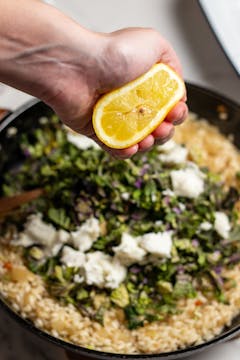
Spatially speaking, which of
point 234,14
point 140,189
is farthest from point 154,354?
point 234,14

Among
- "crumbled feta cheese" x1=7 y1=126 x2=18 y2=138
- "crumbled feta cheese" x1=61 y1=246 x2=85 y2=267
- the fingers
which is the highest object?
the fingers

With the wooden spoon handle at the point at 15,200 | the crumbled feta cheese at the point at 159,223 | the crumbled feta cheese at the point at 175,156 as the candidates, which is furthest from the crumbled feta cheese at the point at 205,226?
the wooden spoon handle at the point at 15,200

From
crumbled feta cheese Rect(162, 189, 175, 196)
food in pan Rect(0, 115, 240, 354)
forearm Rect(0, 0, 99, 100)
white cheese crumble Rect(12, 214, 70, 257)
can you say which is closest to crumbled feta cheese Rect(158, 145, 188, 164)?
food in pan Rect(0, 115, 240, 354)

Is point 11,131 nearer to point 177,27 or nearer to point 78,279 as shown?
point 78,279

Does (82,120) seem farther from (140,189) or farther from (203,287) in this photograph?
(203,287)

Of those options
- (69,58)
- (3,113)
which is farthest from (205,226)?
(3,113)

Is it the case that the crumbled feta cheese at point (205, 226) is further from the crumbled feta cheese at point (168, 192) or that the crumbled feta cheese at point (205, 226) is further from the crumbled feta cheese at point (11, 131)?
the crumbled feta cheese at point (11, 131)

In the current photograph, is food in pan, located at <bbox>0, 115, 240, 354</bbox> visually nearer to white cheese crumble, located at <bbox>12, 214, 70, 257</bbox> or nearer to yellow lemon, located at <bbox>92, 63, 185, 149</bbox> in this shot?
white cheese crumble, located at <bbox>12, 214, 70, 257</bbox>
